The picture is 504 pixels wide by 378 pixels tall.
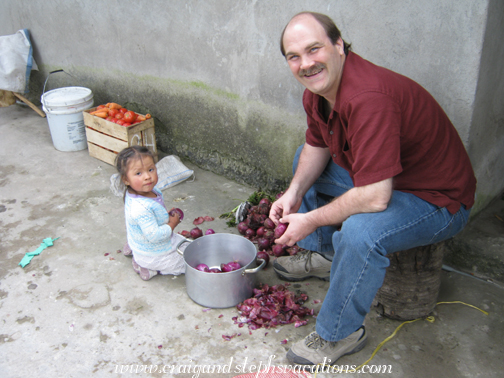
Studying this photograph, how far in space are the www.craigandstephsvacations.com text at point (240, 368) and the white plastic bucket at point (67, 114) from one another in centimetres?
324

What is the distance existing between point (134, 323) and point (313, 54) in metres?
1.85

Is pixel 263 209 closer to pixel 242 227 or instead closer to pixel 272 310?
pixel 242 227

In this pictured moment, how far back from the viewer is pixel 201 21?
405 cm

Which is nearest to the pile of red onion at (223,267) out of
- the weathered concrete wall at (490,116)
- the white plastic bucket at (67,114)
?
the weathered concrete wall at (490,116)

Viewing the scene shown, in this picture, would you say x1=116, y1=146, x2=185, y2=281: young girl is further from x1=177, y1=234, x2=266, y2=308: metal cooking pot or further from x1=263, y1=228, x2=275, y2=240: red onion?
x1=263, y1=228, x2=275, y2=240: red onion

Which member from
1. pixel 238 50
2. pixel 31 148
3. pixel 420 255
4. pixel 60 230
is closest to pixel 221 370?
pixel 420 255

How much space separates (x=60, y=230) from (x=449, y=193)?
9.51ft

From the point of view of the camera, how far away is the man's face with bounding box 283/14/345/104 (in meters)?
2.20

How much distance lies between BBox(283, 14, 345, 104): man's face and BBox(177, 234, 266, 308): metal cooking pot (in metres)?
1.14

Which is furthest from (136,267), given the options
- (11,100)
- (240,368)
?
(11,100)

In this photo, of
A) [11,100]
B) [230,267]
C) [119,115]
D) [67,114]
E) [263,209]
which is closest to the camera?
[230,267]

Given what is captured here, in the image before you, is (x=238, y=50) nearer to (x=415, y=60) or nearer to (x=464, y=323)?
(x=415, y=60)

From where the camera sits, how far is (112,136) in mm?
4645

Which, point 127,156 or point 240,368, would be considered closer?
point 240,368
